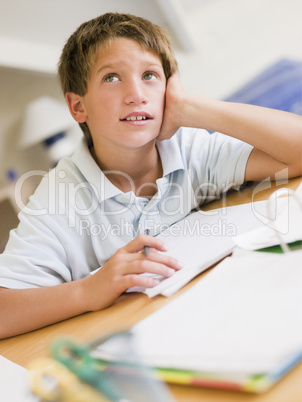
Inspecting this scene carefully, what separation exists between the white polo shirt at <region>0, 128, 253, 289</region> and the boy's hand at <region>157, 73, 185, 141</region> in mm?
47

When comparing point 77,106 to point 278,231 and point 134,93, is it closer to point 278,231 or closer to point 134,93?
point 134,93

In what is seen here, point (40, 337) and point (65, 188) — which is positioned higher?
point (65, 188)

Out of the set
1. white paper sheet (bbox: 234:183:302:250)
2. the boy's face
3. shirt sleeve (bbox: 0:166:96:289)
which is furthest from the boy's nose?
white paper sheet (bbox: 234:183:302:250)

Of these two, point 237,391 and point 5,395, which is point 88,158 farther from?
point 237,391

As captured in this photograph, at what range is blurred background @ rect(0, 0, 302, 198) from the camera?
2.59 metres

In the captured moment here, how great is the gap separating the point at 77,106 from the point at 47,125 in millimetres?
1769

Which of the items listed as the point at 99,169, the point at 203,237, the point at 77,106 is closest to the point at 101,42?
the point at 77,106

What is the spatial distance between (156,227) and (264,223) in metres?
0.32

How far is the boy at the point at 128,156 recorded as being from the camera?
898mm

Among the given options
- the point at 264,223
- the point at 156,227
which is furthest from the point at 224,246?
the point at 156,227

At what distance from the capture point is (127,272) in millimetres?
661

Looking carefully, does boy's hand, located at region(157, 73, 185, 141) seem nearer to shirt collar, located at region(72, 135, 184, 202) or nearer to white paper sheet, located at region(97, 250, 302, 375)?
shirt collar, located at region(72, 135, 184, 202)

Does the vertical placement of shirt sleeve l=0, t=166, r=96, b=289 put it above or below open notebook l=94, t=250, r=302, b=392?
above

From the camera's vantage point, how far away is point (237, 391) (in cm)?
36
